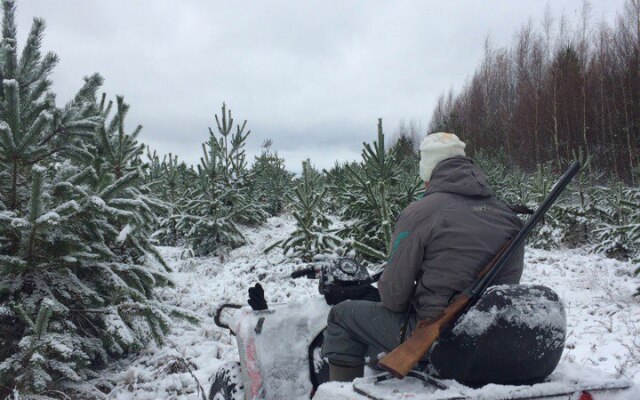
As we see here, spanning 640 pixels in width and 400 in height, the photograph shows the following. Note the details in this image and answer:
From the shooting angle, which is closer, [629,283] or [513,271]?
[513,271]

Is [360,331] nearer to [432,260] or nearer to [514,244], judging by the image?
[432,260]

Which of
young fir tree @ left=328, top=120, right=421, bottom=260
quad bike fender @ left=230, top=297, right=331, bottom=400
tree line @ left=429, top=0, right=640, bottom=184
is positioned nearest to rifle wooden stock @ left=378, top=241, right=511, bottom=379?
quad bike fender @ left=230, top=297, right=331, bottom=400

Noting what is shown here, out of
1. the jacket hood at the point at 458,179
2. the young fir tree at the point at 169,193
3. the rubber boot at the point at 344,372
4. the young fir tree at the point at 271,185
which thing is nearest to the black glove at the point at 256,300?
the rubber boot at the point at 344,372

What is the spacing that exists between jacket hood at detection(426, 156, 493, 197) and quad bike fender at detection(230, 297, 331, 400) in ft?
3.74

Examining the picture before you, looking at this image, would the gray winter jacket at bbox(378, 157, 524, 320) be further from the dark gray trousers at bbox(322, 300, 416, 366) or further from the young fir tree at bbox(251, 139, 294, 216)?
the young fir tree at bbox(251, 139, 294, 216)

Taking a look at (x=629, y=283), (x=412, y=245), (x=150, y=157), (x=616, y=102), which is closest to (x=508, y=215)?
(x=412, y=245)

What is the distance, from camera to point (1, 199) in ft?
12.2

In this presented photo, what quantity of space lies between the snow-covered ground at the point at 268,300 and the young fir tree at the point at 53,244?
0.40m

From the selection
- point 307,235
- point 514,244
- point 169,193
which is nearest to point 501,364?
point 514,244

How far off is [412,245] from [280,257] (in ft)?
24.7

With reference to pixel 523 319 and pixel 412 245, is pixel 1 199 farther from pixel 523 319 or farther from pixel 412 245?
pixel 523 319

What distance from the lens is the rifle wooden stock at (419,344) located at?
179cm

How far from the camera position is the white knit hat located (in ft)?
8.18

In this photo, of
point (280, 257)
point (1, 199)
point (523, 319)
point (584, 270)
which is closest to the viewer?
point (523, 319)
